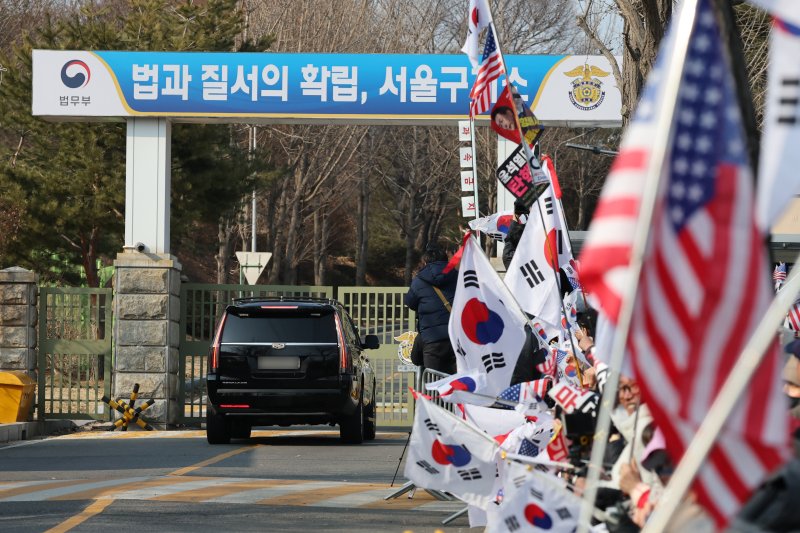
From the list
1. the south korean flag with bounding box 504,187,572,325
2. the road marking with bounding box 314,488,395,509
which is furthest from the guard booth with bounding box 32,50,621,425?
the south korean flag with bounding box 504,187,572,325

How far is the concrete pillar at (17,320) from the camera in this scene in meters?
20.1

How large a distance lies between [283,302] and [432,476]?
9.20m

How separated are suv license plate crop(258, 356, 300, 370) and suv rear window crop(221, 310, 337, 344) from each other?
7.7 inches

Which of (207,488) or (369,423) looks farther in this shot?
(369,423)

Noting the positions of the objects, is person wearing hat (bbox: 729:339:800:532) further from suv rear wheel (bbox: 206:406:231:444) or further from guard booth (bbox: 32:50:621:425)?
guard booth (bbox: 32:50:621:425)

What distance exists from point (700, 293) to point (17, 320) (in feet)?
57.4

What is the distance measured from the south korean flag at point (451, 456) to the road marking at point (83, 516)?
2.55m

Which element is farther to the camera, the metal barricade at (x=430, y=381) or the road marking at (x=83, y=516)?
the metal barricade at (x=430, y=381)

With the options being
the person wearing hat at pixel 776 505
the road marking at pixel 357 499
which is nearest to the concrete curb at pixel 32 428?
the road marking at pixel 357 499

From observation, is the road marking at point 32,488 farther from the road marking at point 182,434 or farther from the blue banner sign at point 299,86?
the blue banner sign at point 299,86

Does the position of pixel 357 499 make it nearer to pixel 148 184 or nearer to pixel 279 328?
pixel 279 328

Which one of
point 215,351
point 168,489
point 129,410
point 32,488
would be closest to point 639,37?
point 168,489

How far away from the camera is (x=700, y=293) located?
369cm

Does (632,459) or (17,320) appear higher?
(17,320)
